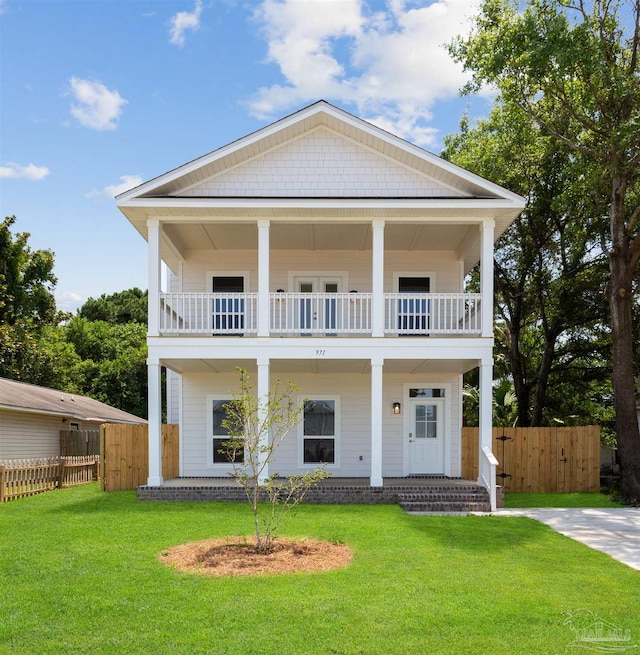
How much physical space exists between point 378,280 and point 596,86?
7500mm

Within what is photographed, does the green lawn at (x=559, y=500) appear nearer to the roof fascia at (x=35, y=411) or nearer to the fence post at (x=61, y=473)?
the fence post at (x=61, y=473)

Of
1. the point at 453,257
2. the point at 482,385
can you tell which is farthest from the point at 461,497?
the point at 453,257

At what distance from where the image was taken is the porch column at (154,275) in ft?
46.3

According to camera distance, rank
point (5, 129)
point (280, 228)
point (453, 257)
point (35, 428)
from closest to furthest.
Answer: point (280, 228)
point (453, 257)
point (35, 428)
point (5, 129)

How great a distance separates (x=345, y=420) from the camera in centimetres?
1681

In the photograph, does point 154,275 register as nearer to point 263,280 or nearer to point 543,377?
point 263,280

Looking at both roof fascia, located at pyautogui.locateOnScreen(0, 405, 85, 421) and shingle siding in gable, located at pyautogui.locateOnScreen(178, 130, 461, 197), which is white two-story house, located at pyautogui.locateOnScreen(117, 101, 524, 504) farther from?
roof fascia, located at pyautogui.locateOnScreen(0, 405, 85, 421)

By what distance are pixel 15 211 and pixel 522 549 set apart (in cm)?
3263

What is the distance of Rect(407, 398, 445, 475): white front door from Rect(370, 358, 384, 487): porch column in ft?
9.50

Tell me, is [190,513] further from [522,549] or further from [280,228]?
[280,228]

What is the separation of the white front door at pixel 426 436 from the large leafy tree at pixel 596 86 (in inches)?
176

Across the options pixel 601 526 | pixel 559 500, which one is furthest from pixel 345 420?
pixel 601 526

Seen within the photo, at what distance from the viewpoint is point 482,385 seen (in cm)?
1435

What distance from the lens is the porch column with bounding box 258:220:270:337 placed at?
14.2 m
